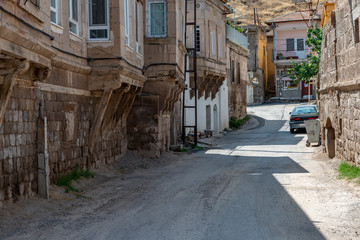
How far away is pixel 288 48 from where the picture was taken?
5238cm

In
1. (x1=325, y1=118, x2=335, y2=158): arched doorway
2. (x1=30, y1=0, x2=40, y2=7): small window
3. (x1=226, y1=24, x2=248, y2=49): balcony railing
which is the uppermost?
(x1=226, y1=24, x2=248, y2=49): balcony railing

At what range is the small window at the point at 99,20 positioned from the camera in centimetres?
1291

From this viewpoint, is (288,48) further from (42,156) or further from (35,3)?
(35,3)

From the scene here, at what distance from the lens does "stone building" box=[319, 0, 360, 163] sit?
12445 millimetres

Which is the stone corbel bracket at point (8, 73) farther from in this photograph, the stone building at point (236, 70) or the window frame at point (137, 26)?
the stone building at point (236, 70)

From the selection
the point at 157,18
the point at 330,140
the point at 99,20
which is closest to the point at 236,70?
the point at 157,18

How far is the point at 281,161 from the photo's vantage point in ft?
56.9

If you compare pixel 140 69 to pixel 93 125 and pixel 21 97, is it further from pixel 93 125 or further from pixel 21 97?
pixel 21 97

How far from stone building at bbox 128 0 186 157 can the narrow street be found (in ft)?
6.47

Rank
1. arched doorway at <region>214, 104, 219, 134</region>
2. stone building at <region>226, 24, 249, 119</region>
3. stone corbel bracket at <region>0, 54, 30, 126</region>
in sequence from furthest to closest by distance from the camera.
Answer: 1. stone building at <region>226, 24, 249, 119</region>
2. arched doorway at <region>214, 104, 219, 134</region>
3. stone corbel bracket at <region>0, 54, 30, 126</region>

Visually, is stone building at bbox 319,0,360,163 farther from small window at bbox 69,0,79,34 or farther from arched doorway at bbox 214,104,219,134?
arched doorway at bbox 214,104,219,134

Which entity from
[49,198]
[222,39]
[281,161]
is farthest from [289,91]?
[49,198]

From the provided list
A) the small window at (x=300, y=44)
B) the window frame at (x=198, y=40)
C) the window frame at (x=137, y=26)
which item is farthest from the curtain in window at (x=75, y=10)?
the small window at (x=300, y=44)

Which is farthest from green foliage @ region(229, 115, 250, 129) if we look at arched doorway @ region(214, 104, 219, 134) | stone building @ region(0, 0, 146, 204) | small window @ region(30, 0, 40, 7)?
small window @ region(30, 0, 40, 7)
